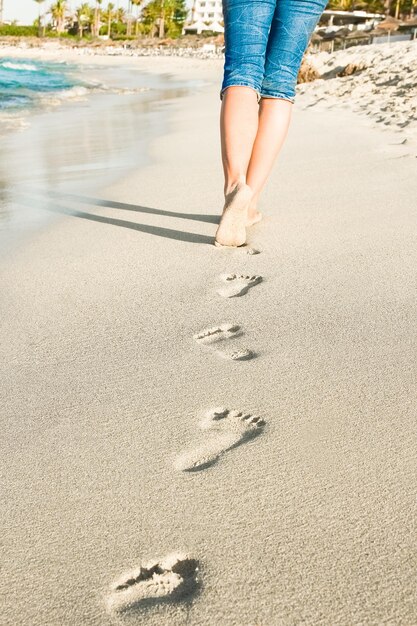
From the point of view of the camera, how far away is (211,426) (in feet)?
4.33

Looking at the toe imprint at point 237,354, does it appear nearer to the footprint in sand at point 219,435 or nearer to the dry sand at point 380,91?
the footprint in sand at point 219,435

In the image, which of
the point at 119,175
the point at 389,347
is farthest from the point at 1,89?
the point at 389,347

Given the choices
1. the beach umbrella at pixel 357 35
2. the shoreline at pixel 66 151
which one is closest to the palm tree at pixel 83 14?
the beach umbrella at pixel 357 35

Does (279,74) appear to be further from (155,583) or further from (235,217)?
(155,583)

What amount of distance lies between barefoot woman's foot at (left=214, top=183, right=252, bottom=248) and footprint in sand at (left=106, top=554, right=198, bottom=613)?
1489 millimetres

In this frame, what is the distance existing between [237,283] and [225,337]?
43 centimetres

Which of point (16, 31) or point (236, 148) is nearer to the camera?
point (236, 148)

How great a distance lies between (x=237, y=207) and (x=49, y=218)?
1.11 meters

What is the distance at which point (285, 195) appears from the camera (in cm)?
332

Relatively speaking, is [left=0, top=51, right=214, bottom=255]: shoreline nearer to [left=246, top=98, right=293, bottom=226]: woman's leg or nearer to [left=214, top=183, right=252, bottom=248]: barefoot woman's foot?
[left=214, top=183, right=252, bottom=248]: barefoot woman's foot

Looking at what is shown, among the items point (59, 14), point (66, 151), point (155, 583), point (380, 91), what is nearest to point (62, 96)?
point (380, 91)

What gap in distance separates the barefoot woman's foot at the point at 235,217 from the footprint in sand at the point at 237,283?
0.23 metres

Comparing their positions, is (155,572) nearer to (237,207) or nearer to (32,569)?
(32,569)

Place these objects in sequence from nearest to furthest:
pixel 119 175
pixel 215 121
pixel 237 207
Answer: pixel 237 207
pixel 119 175
pixel 215 121
